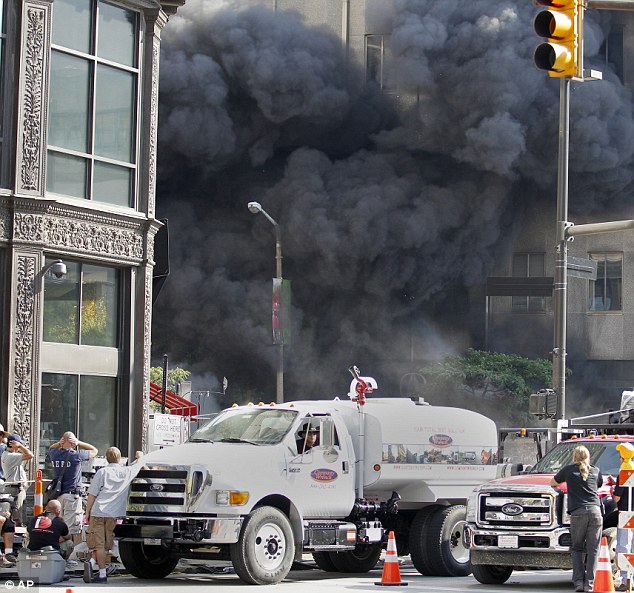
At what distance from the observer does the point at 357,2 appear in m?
62.0

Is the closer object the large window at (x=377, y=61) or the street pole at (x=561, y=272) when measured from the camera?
the street pole at (x=561, y=272)

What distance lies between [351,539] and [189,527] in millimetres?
2383

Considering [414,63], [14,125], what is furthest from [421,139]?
[14,125]

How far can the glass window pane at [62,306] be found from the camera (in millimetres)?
20391

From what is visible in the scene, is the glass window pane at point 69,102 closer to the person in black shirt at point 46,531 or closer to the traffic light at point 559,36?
A: the person in black shirt at point 46,531

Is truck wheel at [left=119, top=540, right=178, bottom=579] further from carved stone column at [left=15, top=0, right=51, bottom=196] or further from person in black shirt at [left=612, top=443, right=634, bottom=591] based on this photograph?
carved stone column at [left=15, top=0, right=51, bottom=196]

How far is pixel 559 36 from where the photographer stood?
1029 centimetres

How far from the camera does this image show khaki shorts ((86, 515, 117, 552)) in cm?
1440

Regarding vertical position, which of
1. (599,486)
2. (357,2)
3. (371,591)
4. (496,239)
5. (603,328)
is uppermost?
(357,2)

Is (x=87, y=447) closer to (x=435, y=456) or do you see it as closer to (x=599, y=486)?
(x=435, y=456)

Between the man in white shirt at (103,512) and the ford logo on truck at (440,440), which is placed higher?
the ford logo on truck at (440,440)

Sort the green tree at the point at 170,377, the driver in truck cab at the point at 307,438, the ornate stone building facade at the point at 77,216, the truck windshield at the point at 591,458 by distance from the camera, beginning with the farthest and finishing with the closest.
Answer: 1. the green tree at the point at 170,377
2. the ornate stone building facade at the point at 77,216
3. the driver in truck cab at the point at 307,438
4. the truck windshield at the point at 591,458

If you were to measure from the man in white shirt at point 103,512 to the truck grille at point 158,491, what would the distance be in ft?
0.36

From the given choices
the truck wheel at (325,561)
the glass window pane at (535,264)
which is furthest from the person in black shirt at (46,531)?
the glass window pane at (535,264)
